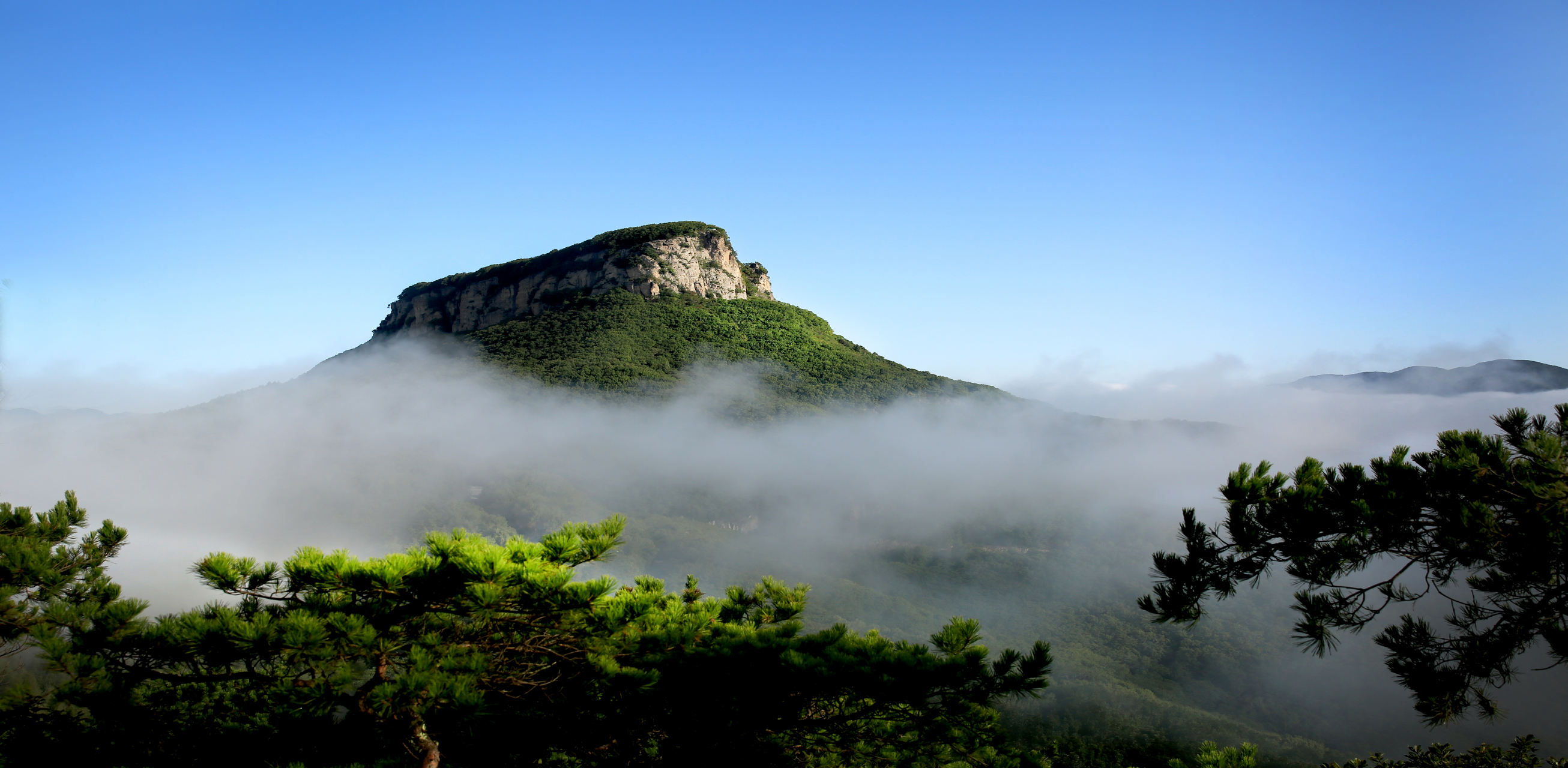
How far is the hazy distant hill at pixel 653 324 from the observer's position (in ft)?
285

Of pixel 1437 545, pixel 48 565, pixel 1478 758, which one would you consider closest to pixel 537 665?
pixel 48 565

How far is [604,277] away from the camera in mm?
93062

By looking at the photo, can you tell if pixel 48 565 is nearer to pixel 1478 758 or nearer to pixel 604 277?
pixel 1478 758

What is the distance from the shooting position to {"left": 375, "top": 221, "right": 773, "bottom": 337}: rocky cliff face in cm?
9256

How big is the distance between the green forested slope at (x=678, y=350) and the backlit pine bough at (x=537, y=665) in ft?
259

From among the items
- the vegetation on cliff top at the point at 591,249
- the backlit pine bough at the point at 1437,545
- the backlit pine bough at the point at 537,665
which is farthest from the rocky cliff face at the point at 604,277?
the backlit pine bough at the point at 1437,545

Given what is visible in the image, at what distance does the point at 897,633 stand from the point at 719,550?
20227 millimetres

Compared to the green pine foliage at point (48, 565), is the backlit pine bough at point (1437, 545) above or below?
above

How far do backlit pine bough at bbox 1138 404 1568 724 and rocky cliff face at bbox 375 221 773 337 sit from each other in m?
88.3

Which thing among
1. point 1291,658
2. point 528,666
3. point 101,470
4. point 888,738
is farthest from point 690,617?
point 101,470

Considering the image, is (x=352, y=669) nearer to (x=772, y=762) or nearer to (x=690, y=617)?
(x=690, y=617)

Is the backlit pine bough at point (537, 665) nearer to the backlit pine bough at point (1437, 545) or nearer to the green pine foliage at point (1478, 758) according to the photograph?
the backlit pine bough at point (1437, 545)

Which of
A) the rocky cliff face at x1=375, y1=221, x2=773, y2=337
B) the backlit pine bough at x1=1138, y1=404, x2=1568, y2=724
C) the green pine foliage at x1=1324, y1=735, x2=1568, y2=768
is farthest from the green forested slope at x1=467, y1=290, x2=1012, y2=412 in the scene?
the backlit pine bough at x1=1138, y1=404, x2=1568, y2=724

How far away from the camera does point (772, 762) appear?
698 centimetres
